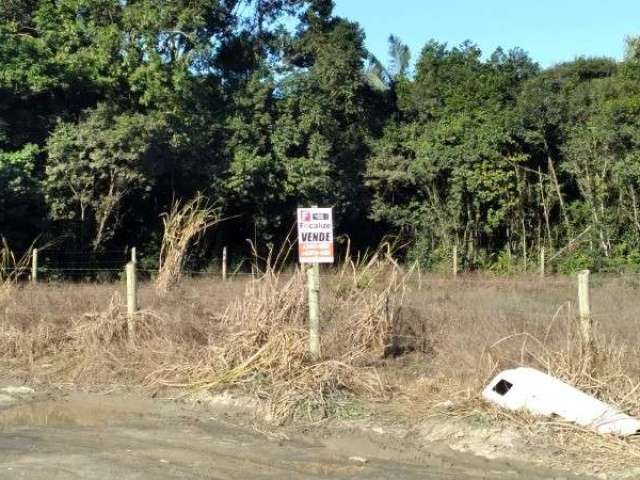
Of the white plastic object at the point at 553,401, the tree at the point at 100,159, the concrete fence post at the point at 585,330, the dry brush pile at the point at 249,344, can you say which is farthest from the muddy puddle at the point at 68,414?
the tree at the point at 100,159

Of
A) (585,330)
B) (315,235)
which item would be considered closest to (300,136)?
(315,235)

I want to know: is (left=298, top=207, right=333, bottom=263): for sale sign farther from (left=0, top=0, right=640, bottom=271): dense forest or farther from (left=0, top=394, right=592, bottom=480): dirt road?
(left=0, top=0, right=640, bottom=271): dense forest

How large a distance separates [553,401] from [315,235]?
137 inches

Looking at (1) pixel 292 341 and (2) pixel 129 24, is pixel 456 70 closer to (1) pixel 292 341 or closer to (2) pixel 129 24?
(2) pixel 129 24

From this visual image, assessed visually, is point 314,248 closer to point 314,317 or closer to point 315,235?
point 315,235

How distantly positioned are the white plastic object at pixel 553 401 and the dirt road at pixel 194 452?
2.57 feet

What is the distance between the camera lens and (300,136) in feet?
87.8

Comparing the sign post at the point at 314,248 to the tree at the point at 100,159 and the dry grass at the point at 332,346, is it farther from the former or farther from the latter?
the tree at the point at 100,159

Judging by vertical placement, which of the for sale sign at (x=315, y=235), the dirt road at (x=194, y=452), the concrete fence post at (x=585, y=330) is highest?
the for sale sign at (x=315, y=235)

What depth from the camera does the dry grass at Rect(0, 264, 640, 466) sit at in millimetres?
8648

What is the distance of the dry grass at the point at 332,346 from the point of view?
8.65 m

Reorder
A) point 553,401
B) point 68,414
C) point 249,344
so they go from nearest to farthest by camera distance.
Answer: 1. point 553,401
2. point 68,414
3. point 249,344

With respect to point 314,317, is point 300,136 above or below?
above

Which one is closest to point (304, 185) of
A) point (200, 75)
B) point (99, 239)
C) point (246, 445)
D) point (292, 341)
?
point (200, 75)
